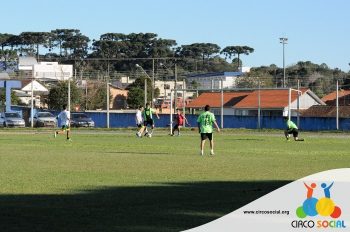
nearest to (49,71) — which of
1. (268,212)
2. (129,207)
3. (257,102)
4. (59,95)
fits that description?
(59,95)

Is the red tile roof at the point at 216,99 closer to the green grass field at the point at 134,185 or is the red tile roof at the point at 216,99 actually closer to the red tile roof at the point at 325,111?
the red tile roof at the point at 325,111

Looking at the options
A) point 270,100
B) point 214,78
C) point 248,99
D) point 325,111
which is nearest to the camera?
point 325,111

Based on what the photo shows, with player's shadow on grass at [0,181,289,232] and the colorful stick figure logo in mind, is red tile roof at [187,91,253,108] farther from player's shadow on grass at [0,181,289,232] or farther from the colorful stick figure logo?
the colorful stick figure logo

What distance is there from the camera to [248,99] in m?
95.4

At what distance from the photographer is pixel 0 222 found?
11.5 metres

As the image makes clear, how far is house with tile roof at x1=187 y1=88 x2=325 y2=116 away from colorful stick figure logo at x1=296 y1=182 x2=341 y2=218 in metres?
76.5

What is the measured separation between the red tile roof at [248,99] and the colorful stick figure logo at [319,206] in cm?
7630

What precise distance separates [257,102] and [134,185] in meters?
74.5

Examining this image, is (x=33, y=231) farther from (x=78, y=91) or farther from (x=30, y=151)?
(x=78, y=91)

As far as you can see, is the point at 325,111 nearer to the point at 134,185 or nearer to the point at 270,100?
the point at 270,100

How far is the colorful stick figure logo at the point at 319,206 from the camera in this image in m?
6.58

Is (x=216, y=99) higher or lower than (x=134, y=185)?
higher

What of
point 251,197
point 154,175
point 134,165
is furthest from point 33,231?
point 134,165

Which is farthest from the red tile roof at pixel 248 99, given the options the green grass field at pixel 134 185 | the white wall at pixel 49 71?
the green grass field at pixel 134 185
